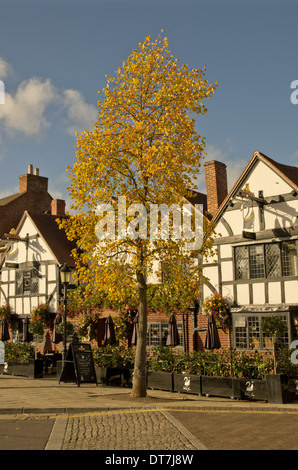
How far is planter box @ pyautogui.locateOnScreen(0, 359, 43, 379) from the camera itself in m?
20.5

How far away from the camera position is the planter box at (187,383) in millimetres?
15396

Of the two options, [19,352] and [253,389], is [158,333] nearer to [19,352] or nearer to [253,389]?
[19,352]

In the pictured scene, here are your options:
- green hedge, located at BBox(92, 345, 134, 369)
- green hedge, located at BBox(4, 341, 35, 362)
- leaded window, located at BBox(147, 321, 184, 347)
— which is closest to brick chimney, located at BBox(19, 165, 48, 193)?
green hedge, located at BBox(4, 341, 35, 362)

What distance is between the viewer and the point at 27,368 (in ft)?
68.4

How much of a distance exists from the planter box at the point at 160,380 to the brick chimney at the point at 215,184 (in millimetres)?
8580

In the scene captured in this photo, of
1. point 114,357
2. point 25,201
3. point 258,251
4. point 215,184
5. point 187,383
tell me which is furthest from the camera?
point 25,201

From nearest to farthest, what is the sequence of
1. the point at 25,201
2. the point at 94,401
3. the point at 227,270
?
the point at 94,401, the point at 227,270, the point at 25,201

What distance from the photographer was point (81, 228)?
14633 mm

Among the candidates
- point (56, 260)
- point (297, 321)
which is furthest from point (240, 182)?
point (56, 260)

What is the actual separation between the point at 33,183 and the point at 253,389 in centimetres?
2707

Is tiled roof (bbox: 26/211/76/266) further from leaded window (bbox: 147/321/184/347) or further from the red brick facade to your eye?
leaded window (bbox: 147/321/184/347)

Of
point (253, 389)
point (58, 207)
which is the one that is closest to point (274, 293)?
point (253, 389)
